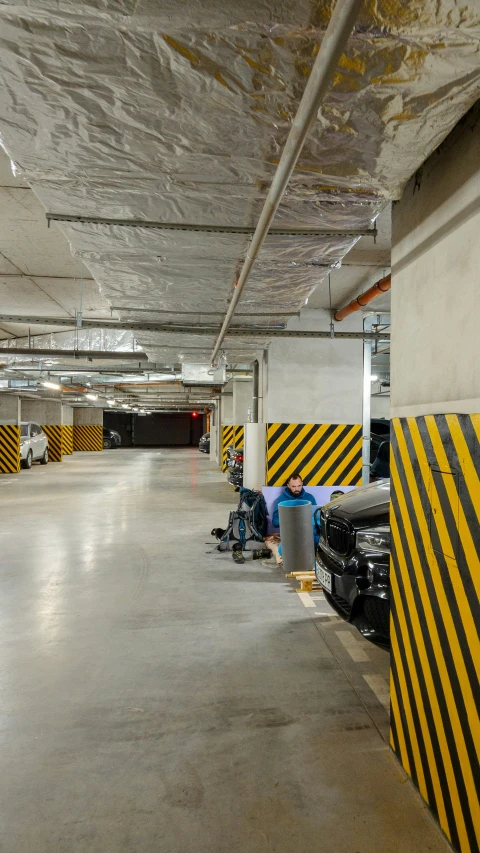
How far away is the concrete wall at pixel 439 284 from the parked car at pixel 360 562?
35.5 inches

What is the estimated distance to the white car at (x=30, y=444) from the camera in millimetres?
16672

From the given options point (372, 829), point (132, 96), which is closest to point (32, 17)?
point (132, 96)

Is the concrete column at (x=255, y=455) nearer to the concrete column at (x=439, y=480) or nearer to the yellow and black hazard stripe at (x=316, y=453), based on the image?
the yellow and black hazard stripe at (x=316, y=453)

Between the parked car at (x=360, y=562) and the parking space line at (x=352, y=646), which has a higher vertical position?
the parked car at (x=360, y=562)

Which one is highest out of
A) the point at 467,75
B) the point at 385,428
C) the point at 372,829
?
the point at 467,75

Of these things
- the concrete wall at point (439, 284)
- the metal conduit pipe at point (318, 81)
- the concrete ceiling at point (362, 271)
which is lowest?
the concrete wall at point (439, 284)

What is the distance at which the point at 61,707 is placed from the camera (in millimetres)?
2510

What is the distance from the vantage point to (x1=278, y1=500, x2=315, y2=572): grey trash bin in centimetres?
Result: 463

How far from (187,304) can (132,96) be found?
2818 mm

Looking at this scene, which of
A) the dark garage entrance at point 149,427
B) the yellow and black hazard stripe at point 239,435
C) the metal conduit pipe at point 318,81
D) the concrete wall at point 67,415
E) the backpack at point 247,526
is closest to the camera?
the metal conduit pipe at point 318,81

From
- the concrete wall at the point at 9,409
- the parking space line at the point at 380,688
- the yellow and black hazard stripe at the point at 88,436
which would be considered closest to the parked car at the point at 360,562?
the parking space line at the point at 380,688

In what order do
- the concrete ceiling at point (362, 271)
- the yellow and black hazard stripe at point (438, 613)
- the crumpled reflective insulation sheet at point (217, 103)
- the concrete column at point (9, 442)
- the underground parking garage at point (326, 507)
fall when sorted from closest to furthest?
the crumpled reflective insulation sheet at point (217, 103) → the underground parking garage at point (326, 507) → the yellow and black hazard stripe at point (438, 613) → the concrete ceiling at point (362, 271) → the concrete column at point (9, 442)

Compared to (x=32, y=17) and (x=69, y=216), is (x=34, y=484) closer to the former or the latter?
(x=69, y=216)

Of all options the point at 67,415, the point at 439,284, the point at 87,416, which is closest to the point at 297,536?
the point at 439,284
